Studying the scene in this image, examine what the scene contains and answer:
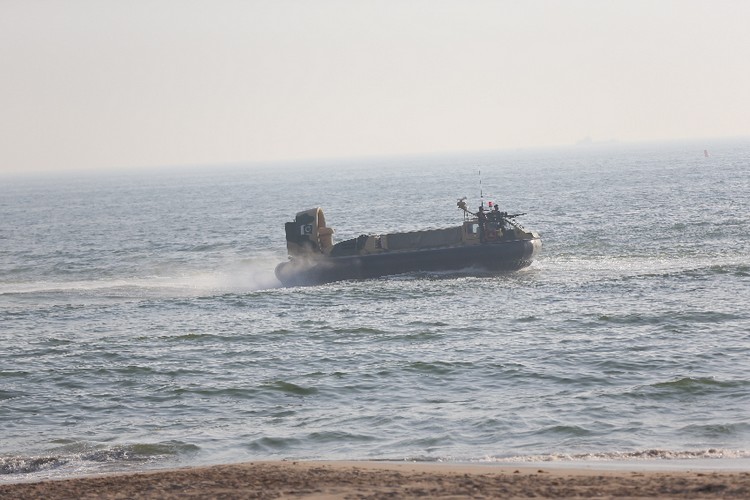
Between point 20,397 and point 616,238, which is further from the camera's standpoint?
point 616,238

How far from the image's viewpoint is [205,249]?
2186 inches

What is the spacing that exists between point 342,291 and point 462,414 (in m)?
17.7

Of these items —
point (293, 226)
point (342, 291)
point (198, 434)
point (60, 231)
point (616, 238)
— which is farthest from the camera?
point (60, 231)

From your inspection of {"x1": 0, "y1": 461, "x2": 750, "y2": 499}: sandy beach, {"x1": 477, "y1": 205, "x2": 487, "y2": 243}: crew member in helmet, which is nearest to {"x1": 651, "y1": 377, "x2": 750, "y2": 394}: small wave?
{"x1": 0, "y1": 461, "x2": 750, "y2": 499}: sandy beach

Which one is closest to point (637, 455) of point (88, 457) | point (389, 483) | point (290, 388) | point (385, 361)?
point (389, 483)

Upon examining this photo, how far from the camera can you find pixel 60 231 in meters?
74.9

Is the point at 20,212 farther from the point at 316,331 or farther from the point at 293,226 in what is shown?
the point at 316,331

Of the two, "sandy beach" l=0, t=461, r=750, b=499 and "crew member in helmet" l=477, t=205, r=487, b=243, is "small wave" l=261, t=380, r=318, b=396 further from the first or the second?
"crew member in helmet" l=477, t=205, r=487, b=243

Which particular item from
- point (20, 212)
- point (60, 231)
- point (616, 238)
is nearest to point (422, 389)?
point (616, 238)

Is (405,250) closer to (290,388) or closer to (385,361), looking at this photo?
(385,361)

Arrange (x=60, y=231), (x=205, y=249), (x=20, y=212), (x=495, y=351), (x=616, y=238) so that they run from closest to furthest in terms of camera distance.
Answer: (x=495, y=351)
(x=616, y=238)
(x=205, y=249)
(x=60, y=231)
(x=20, y=212)

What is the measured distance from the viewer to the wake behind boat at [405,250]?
38.2 m

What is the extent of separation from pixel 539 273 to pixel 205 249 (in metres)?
22.7

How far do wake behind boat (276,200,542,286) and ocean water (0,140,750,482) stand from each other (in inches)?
23.4
